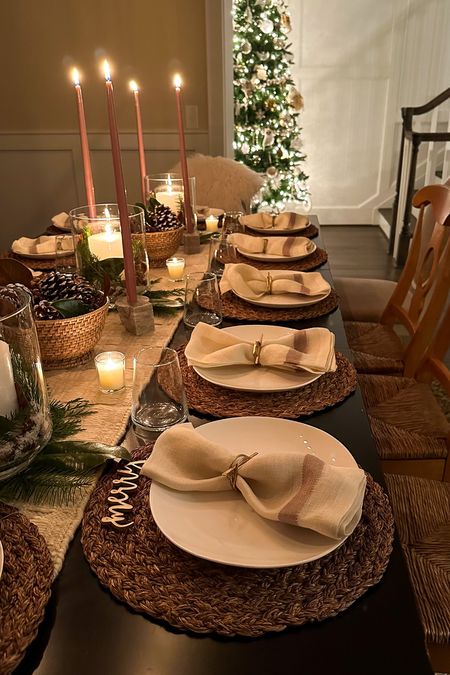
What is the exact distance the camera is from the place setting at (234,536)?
1.80 ft

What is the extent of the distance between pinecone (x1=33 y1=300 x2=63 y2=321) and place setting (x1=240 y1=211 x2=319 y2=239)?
112cm

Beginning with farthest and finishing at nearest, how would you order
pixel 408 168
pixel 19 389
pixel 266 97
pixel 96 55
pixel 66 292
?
pixel 266 97 < pixel 408 168 < pixel 96 55 < pixel 66 292 < pixel 19 389

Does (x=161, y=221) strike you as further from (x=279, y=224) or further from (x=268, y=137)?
(x=268, y=137)

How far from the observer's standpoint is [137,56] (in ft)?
10.5

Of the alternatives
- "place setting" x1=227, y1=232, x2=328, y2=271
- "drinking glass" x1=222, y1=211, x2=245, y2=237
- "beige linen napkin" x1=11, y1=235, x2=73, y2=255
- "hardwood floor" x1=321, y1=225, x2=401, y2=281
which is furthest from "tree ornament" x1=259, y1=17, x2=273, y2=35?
"beige linen napkin" x1=11, y1=235, x2=73, y2=255

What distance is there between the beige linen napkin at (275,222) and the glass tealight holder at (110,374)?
46.1 inches

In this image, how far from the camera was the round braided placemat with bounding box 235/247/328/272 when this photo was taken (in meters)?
1.67

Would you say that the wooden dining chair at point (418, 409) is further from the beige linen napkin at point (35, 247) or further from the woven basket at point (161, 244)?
the beige linen napkin at point (35, 247)

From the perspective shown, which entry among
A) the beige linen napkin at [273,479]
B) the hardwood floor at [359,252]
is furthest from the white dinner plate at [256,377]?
the hardwood floor at [359,252]

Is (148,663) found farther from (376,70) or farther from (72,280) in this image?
(376,70)

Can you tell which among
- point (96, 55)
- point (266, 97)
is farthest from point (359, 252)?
point (96, 55)

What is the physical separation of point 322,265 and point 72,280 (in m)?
0.83

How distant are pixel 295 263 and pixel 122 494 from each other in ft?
3.73

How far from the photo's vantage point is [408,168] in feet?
14.8
